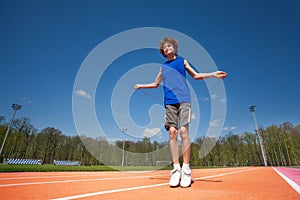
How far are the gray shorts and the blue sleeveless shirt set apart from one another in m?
0.08

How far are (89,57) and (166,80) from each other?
5.15 metres

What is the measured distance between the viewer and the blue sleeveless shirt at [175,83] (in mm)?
2689

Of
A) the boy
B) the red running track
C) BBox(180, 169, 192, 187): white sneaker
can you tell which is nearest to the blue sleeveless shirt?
the boy

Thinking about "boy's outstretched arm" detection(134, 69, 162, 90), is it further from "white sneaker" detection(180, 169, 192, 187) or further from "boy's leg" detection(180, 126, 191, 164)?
"white sneaker" detection(180, 169, 192, 187)

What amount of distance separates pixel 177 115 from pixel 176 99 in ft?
0.81

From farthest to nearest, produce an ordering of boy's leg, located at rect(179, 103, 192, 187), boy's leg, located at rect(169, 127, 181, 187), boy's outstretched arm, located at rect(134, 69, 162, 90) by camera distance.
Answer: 1. boy's outstretched arm, located at rect(134, 69, 162, 90)
2. boy's leg, located at rect(179, 103, 192, 187)
3. boy's leg, located at rect(169, 127, 181, 187)

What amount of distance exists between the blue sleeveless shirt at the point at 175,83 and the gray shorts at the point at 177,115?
0.08m

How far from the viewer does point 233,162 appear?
5838cm

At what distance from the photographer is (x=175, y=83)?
111 inches

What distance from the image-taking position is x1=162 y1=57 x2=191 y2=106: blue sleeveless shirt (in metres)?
2.69

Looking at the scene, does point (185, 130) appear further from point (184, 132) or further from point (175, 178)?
point (175, 178)

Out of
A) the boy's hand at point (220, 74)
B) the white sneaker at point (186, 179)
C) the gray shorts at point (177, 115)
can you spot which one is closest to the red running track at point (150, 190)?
the white sneaker at point (186, 179)

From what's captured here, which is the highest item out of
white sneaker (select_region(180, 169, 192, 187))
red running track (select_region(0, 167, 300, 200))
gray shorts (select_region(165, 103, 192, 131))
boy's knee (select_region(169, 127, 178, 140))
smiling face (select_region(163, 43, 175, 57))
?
smiling face (select_region(163, 43, 175, 57))

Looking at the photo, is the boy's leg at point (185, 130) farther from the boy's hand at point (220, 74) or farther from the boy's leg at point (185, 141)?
the boy's hand at point (220, 74)
